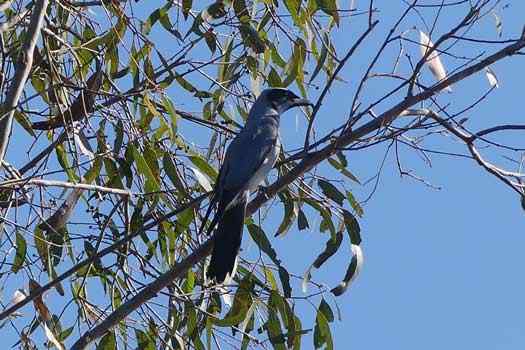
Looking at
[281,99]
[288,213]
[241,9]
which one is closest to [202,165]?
[288,213]

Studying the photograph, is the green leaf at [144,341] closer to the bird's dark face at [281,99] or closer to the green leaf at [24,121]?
the green leaf at [24,121]

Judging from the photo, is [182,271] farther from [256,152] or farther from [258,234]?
[256,152]

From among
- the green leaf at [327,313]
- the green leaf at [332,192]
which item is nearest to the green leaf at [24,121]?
the green leaf at [332,192]

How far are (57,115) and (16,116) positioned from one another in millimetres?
126

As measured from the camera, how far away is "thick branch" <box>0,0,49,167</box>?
3.01 metres

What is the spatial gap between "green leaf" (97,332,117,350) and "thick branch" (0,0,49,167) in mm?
704

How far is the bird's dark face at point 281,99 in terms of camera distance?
4371mm

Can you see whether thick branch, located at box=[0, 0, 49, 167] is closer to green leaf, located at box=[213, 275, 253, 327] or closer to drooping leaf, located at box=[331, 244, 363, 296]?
green leaf, located at box=[213, 275, 253, 327]

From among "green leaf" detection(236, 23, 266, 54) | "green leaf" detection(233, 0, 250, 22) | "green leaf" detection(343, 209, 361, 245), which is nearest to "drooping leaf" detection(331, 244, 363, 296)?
"green leaf" detection(343, 209, 361, 245)

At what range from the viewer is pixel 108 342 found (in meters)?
3.55

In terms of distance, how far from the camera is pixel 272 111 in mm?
4426

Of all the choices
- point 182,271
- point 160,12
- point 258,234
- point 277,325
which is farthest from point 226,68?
point 182,271

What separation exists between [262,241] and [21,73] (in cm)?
102

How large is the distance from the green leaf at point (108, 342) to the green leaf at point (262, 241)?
1.62 ft
